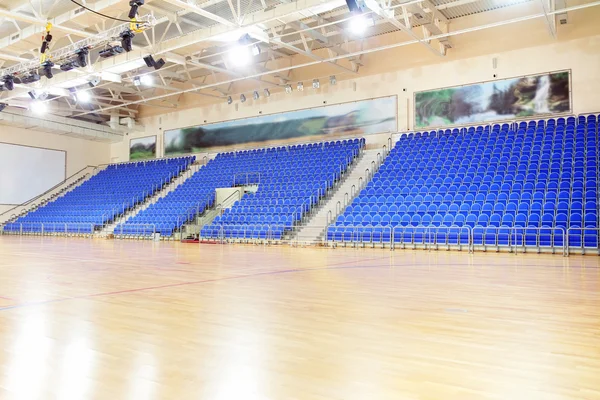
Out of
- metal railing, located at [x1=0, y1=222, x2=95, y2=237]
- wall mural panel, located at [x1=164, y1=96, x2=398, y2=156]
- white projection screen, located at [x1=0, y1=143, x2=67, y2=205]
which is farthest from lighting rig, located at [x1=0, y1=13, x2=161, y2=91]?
white projection screen, located at [x1=0, y1=143, x2=67, y2=205]

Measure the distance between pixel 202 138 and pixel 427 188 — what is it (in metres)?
13.3

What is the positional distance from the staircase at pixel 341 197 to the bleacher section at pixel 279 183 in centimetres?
28

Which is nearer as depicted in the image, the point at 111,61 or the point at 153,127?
the point at 111,61

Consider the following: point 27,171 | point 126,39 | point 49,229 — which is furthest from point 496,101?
point 27,171

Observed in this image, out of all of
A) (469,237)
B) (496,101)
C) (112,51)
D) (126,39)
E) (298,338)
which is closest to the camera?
(298,338)

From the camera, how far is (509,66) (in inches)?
635

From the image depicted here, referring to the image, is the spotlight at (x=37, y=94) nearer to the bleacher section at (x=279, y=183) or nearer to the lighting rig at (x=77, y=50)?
the lighting rig at (x=77, y=50)

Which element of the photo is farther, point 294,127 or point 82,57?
point 294,127

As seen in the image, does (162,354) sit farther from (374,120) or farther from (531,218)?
(374,120)

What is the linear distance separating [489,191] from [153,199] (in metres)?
14.6

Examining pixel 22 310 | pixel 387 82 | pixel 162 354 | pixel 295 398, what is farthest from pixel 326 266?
pixel 387 82

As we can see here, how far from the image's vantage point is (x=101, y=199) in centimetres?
2275

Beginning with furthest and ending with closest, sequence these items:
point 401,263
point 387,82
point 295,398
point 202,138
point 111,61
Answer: point 202,138, point 387,82, point 111,61, point 401,263, point 295,398

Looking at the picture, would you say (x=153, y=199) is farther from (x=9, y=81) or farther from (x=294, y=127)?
(x=9, y=81)
